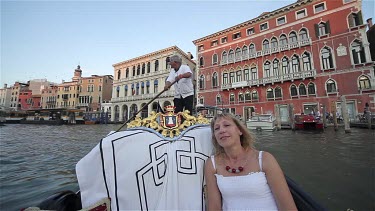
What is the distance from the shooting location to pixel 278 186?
3.36 ft

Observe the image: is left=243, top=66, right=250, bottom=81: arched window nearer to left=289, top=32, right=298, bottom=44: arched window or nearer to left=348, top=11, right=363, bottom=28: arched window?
left=289, top=32, right=298, bottom=44: arched window

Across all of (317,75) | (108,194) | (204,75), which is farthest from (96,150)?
(204,75)

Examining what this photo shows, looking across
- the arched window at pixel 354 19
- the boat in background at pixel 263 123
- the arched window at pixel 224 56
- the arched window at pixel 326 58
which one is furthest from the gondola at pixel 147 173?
the arched window at pixel 224 56

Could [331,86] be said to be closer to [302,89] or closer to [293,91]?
[302,89]

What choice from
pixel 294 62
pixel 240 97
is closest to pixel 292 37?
pixel 294 62

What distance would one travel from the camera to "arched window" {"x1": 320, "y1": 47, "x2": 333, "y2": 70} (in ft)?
46.3

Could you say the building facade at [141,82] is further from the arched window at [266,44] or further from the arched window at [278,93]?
the arched window at [278,93]

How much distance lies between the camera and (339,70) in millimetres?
13586

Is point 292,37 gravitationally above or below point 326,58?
above

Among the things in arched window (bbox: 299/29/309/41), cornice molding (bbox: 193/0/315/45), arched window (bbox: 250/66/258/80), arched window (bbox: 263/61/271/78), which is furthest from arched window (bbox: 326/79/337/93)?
cornice molding (bbox: 193/0/315/45)

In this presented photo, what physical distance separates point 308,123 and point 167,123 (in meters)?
11.7

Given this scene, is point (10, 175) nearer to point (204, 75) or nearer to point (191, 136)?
→ point (191, 136)

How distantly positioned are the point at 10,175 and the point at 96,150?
8.86 feet

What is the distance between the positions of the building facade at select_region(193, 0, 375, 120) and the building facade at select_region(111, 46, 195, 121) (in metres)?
5.86
